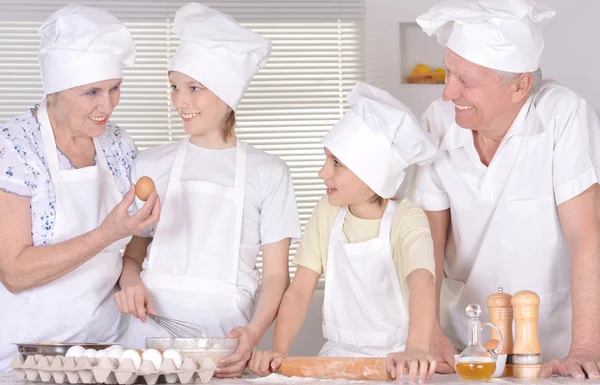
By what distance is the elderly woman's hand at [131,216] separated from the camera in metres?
1.77

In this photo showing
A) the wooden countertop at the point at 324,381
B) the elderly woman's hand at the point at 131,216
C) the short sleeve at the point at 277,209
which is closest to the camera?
the wooden countertop at the point at 324,381

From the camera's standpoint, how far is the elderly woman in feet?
6.43

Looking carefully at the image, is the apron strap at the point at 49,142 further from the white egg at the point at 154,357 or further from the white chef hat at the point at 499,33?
the white chef hat at the point at 499,33

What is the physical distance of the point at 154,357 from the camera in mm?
1478

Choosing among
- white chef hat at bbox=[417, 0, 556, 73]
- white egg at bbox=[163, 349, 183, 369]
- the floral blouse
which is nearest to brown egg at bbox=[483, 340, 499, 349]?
white egg at bbox=[163, 349, 183, 369]

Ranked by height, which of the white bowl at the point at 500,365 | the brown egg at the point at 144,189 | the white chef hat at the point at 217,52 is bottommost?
the white bowl at the point at 500,365

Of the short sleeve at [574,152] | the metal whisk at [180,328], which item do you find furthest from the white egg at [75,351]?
the short sleeve at [574,152]

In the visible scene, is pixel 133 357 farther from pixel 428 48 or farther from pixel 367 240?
pixel 428 48

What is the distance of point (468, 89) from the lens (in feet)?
6.56

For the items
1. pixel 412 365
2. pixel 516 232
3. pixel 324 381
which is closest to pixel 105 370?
pixel 324 381

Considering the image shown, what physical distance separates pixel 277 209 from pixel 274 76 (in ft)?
5.48

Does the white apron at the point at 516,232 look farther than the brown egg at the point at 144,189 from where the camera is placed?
Yes

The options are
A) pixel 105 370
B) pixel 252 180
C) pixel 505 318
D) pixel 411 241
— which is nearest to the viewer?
pixel 105 370

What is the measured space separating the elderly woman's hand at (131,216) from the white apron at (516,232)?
73 cm
